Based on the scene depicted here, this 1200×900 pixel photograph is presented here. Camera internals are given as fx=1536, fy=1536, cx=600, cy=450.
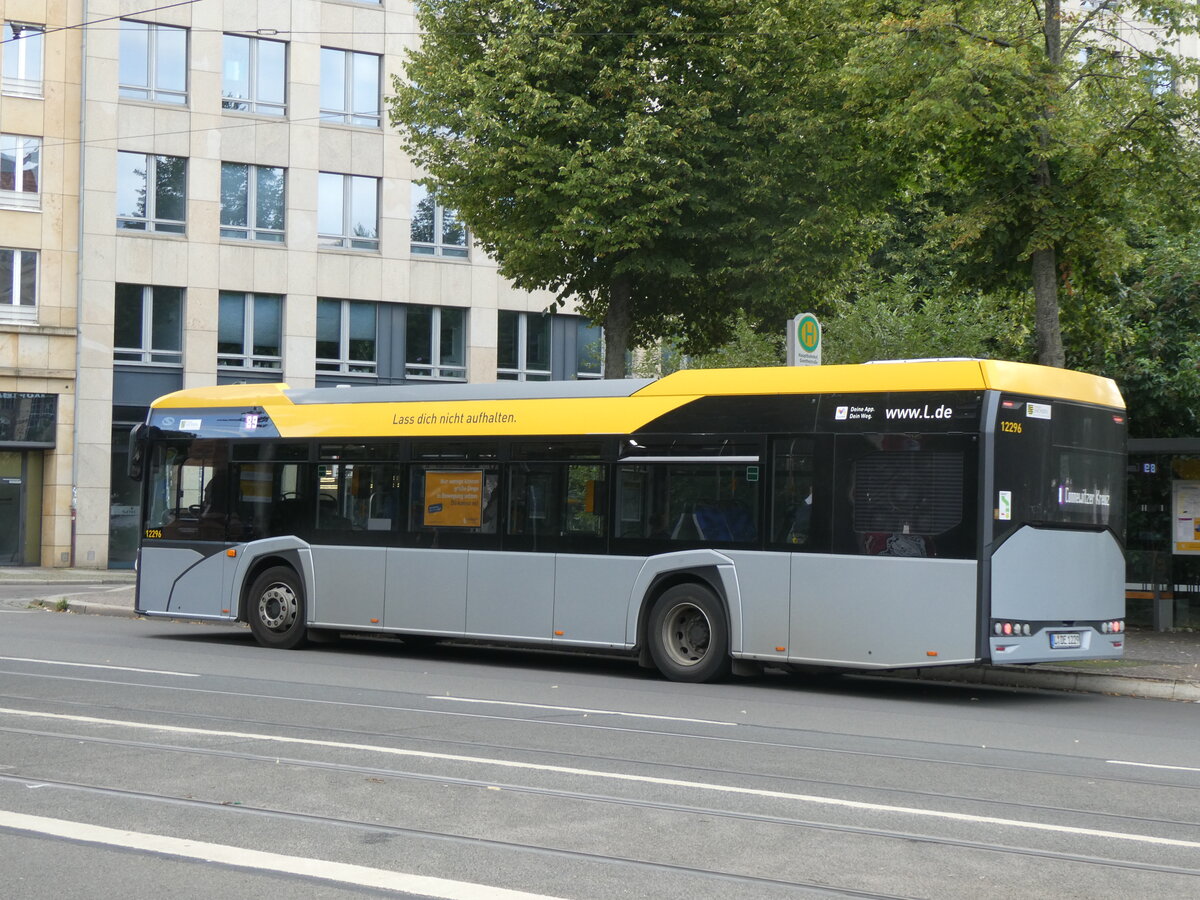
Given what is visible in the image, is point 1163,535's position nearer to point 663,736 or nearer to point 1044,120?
point 1044,120

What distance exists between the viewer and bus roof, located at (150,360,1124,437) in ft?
44.8

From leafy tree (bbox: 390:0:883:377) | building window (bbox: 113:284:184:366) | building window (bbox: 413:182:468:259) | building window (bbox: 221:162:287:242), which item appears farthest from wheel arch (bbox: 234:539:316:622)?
building window (bbox: 413:182:468:259)

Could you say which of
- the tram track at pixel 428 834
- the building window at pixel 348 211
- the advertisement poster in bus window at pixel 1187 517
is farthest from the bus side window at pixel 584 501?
the building window at pixel 348 211

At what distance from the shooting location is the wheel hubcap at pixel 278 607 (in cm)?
1806

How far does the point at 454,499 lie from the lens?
1683 cm

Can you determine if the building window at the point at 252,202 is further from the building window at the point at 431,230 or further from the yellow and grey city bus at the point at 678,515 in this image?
the yellow and grey city bus at the point at 678,515

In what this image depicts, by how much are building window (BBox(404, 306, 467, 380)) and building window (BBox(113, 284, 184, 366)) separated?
592cm

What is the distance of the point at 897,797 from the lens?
27.6 ft

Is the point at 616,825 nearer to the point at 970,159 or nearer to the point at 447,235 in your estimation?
the point at 970,159

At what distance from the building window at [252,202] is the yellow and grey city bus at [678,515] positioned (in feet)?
65.5

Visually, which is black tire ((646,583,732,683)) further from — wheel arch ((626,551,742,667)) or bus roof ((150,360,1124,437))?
bus roof ((150,360,1124,437))

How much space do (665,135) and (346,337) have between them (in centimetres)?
2032

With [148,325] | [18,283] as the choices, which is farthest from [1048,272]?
[18,283]

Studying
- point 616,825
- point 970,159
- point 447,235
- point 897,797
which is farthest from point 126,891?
point 447,235
